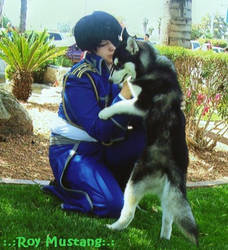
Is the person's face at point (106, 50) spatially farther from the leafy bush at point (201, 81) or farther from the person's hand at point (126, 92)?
the leafy bush at point (201, 81)

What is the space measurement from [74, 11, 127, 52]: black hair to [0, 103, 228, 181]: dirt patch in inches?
84.2

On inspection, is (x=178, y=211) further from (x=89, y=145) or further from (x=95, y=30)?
(x=95, y=30)

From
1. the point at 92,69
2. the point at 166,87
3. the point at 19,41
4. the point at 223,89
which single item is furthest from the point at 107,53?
the point at 19,41

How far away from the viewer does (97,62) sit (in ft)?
12.8

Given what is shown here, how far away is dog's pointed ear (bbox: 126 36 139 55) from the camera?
3.40 meters

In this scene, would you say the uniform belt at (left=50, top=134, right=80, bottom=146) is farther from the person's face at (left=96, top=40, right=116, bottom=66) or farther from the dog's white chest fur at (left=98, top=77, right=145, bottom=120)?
the person's face at (left=96, top=40, right=116, bottom=66)

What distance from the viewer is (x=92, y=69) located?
386 centimetres

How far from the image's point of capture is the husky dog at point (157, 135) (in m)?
3.29

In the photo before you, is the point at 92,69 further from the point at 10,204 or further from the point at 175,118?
the point at 10,204

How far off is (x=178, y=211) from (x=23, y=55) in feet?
24.3

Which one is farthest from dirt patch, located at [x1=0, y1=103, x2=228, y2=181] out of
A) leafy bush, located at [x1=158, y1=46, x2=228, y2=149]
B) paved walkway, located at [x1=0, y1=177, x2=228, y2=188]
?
leafy bush, located at [x1=158, y1=46, x2=228, y2=149]

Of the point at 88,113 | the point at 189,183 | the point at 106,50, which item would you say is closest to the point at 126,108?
the point at 88,113

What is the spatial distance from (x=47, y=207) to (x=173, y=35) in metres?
6.00

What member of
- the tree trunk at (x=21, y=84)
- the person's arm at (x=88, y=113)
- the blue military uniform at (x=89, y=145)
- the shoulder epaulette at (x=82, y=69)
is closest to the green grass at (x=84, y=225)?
the blue military uniform at (x=89, y=145)
